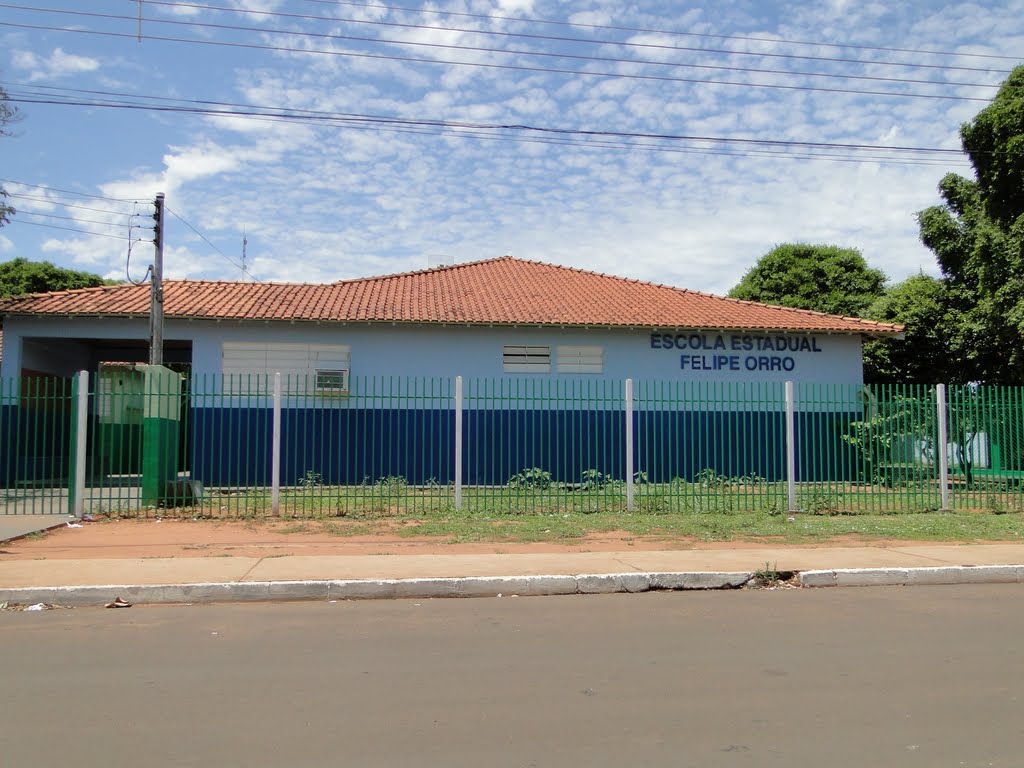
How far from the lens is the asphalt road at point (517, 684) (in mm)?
3850

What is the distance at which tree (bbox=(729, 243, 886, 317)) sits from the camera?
105 ft

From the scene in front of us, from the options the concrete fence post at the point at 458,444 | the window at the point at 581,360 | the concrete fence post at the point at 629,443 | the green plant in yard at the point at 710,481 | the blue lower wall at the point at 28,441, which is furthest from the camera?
the window at the point at 581,360

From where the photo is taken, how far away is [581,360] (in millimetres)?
18453

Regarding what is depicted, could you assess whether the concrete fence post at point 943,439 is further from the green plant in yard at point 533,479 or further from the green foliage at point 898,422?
the green plant in yard at point 533,479

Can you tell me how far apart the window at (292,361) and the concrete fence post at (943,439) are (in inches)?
426

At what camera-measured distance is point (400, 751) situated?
382 cm

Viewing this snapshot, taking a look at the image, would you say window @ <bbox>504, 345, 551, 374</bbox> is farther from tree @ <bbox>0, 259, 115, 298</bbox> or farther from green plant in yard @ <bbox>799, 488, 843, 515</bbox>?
tree @ <bbox>0, 259, 115, 298</bbox>

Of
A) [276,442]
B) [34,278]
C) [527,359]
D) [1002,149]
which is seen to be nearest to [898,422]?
[527,359]

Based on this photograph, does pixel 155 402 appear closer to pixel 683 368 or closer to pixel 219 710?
pixel 219 710

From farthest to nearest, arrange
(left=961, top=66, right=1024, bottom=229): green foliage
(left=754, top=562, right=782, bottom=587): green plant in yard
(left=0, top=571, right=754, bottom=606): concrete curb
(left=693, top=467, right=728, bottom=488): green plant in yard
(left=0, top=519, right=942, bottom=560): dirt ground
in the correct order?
(left=961, top=66, right=1024, bottom=229): green foliage, (left=693, top=467, right=728, bottom=488): green plant in yard, (left=0, top=519, right=942, bottom=560): dirt ground, (left=754, top=562, right=782, bottom=587): green plant in yard, (left=0, top=571, right=754, bottom=606): concrete curb

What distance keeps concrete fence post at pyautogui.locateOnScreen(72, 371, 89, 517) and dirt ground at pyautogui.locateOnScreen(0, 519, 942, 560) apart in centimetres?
47

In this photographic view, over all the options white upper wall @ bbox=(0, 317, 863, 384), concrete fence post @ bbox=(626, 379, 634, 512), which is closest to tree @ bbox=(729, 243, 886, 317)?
white upper wall @ bbox=(0, 317, 863, 384)

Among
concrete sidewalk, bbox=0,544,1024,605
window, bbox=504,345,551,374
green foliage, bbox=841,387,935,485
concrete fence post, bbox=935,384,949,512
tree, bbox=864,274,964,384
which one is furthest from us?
tree, bbox=864,274,964,384

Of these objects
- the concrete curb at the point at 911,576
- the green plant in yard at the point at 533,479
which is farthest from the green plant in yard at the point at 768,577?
the green plant in yard at the point at 533,479
